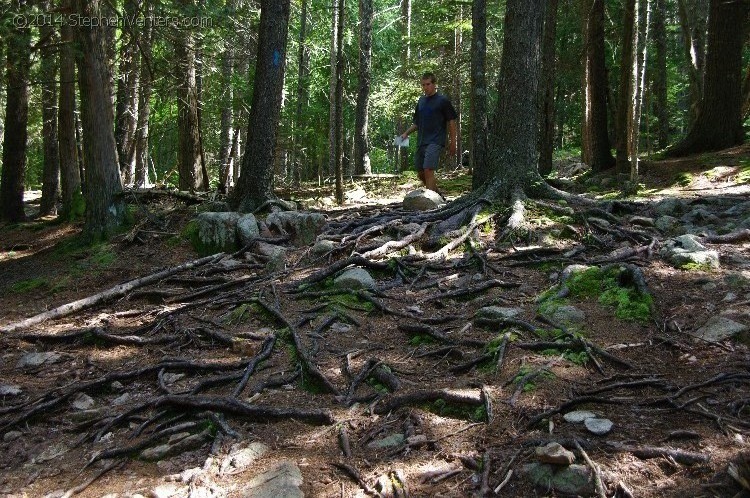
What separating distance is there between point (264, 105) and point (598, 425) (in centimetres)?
825

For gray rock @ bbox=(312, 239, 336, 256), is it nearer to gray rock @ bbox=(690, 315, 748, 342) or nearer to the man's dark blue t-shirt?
the man's dark blue t-shirt

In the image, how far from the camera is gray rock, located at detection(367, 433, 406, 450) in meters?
3.75

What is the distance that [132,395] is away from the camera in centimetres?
500

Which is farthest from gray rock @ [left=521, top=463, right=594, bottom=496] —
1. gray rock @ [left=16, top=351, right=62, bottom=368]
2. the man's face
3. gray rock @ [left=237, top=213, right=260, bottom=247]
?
the man's face

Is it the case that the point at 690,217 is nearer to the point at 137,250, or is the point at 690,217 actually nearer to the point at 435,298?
the point at 435,298

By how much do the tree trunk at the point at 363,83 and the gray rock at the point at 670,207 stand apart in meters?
13.6

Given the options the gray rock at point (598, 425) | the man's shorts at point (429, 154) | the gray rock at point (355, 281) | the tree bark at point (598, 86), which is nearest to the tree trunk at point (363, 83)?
the tree bark at point (598, 86)

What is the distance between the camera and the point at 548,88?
46.0ft

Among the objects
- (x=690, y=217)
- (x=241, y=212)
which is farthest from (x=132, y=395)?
(x=690, y=217)

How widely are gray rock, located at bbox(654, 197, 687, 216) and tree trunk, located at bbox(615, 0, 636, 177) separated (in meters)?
4.04

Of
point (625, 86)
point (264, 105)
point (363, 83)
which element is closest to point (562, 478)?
point (264, 105)

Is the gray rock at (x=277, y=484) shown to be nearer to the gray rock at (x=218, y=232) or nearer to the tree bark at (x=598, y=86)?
the gray rock at (x=218, y=232)

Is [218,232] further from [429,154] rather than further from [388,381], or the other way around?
[388,381]

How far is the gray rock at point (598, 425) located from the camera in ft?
11.2
